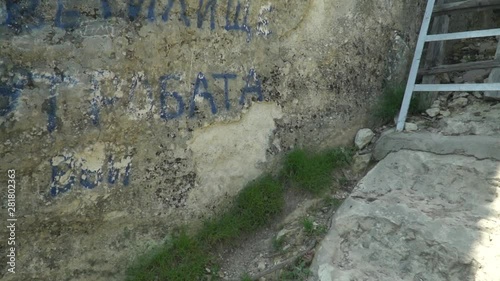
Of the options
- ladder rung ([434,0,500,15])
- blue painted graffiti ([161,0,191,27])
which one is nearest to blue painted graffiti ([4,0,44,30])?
blue painted graffiti ([161,0,191,27])

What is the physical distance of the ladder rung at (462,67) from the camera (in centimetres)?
314

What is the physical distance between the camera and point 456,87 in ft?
10.3

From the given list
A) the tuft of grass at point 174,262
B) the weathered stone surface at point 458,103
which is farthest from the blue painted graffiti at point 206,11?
the weathered stone surface at point 458,103

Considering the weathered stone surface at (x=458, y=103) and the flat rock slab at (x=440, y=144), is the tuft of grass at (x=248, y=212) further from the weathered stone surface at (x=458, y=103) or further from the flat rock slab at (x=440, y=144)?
the weathered stone surface at (x=458, y=103)

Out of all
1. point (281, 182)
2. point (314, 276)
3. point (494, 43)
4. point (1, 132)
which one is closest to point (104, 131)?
point (1, 132)

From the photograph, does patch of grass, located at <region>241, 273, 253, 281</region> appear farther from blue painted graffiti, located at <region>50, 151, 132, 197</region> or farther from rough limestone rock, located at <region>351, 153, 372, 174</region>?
rough limestone rock, located at <region>351, 153, 372, 174</region>

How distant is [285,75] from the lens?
309 cm

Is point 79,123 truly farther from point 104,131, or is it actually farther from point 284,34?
point 284,34

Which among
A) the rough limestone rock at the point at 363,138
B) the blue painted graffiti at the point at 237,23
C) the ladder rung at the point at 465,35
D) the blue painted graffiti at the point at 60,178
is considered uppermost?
the blue painted graffiti at the point at 237,23

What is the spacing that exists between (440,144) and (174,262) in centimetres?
167

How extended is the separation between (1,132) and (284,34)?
1674mm

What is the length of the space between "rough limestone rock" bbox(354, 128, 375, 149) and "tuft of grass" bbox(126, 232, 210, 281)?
123 centimetres

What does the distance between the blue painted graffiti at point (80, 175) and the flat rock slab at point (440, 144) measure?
5.12 feet

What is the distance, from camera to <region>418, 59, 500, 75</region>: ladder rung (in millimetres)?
3145
